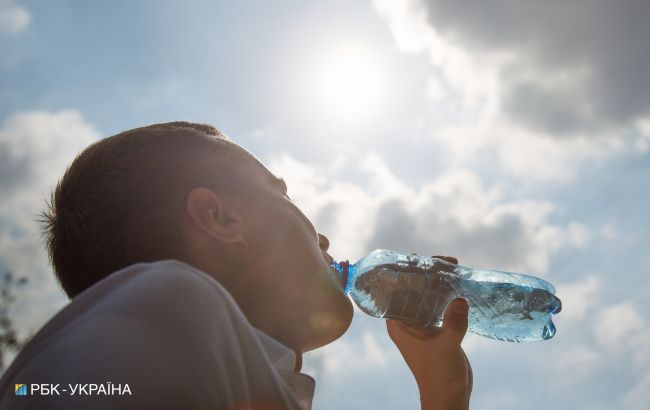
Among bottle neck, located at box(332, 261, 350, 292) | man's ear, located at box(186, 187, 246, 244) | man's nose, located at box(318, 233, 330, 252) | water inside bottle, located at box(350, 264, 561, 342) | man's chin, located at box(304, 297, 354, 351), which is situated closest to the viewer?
man's ear, located at box(186, 187, 246, 244)

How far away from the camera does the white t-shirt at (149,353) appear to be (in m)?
0.94

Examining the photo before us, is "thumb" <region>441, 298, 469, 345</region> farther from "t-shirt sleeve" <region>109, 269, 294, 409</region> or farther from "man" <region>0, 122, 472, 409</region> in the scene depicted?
"t-shirt sleeve" <region>109, 269, 294, 409</region>

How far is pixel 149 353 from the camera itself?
0.97m

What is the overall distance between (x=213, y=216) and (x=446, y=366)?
1701 millimetres

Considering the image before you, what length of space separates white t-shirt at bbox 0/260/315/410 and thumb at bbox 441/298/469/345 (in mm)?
1943

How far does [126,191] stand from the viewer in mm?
2154

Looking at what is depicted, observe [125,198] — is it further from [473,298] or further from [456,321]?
[473,298]

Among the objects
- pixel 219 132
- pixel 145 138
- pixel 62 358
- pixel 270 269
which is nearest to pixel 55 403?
pixel 62 358

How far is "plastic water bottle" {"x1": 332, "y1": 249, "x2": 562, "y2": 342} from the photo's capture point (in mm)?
4004

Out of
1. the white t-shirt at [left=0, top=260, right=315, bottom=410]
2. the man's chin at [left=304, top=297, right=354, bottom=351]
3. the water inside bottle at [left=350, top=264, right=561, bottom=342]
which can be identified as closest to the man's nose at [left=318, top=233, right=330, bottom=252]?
the man's chin at [left=304, top=297, right=354, bottom=351]

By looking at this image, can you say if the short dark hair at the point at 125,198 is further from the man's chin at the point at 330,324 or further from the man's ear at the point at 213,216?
the man's chin at the point at 330,324

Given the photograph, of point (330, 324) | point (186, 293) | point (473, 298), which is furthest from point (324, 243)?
point (473, 298)

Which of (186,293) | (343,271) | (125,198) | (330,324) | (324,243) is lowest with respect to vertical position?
(186,293)

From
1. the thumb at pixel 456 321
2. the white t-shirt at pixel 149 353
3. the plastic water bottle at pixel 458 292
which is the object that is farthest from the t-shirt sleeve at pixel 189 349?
the plastic water bottle at pixel 458 292
